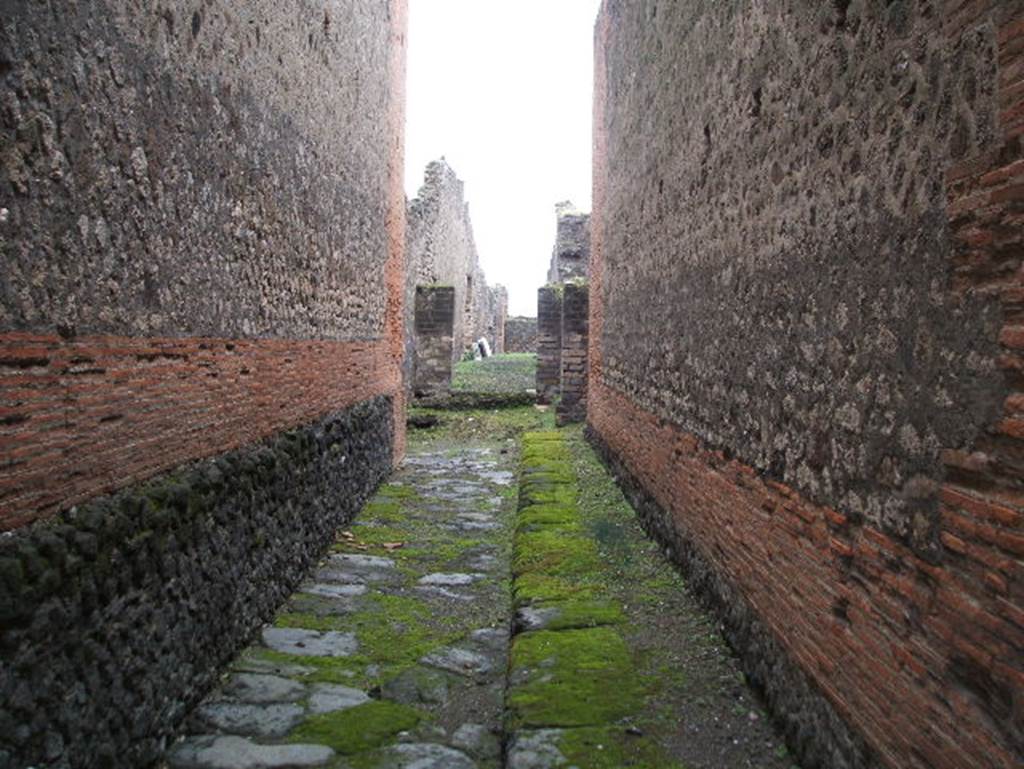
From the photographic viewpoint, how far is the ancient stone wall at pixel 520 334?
110 ft

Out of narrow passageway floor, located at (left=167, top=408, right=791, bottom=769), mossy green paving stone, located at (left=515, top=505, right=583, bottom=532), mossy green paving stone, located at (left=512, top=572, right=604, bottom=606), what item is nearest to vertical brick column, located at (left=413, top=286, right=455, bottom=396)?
mossy green paving stone, located at (left=515, top=505, right=583, bottom=532)

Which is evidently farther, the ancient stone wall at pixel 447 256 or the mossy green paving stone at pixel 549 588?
the ancient stone wall at pixel 447 256

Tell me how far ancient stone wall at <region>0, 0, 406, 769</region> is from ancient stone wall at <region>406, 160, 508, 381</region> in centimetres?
986

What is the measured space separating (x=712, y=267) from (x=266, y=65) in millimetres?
2693

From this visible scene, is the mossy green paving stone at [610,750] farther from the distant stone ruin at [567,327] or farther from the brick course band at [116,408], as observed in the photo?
→ the distant stone ruin at [567,327]

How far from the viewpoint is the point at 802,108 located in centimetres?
307

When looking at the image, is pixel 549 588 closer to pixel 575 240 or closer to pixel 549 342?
pixel 549 342

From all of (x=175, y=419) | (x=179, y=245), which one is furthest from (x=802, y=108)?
(x=175, y=419)

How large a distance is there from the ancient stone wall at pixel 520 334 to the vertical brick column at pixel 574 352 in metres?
20.6

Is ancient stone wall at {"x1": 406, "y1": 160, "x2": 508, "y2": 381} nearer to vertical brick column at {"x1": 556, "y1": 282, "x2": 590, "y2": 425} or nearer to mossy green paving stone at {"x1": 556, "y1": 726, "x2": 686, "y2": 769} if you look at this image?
vertical brick column at {"x1": 556, "y1": 282, "x2": 590, "y2": 425}

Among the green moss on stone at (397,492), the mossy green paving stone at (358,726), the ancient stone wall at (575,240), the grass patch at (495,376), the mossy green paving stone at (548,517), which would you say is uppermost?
the ancient stone wall at (575,240)

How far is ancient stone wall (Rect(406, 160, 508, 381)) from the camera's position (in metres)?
16.3

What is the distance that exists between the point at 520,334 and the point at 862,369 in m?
31.5

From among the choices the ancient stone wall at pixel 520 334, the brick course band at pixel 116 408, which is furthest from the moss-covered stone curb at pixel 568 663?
the ancient stone wall at pixel 520 334
